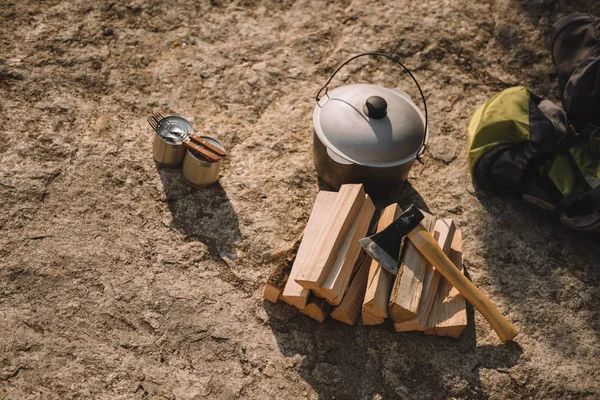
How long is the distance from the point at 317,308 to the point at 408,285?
54 centimetres

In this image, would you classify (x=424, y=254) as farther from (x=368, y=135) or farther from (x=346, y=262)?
(x=368, y=135)

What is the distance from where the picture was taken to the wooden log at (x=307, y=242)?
3.20 m

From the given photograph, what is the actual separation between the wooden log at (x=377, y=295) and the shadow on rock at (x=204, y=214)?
91cm

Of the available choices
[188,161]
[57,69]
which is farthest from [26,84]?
[188,161]

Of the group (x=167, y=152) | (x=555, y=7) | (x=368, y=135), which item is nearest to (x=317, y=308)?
(x=368, y=135)

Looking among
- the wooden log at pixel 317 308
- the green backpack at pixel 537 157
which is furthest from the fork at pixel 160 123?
the green backpack at pixel 537 157

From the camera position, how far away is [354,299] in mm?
3277

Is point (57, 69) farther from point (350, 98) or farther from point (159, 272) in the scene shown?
point (350, 98)

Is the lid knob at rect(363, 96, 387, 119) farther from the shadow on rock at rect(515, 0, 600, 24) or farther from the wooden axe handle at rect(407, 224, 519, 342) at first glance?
the shadow on rock at rect(515, 0, 600, 24)

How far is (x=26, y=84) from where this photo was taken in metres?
4.16

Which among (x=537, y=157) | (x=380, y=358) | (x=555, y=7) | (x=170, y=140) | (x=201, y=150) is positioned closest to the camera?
(x=380, y=358)

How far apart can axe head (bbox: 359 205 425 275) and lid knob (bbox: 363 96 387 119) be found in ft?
2.09

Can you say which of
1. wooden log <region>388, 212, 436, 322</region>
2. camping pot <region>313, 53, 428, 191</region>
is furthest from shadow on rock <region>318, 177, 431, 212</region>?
wooden log <region>388, 212, 436, 322</region>

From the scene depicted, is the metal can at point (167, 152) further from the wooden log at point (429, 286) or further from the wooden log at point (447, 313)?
the wooden log at point (447, 313)
